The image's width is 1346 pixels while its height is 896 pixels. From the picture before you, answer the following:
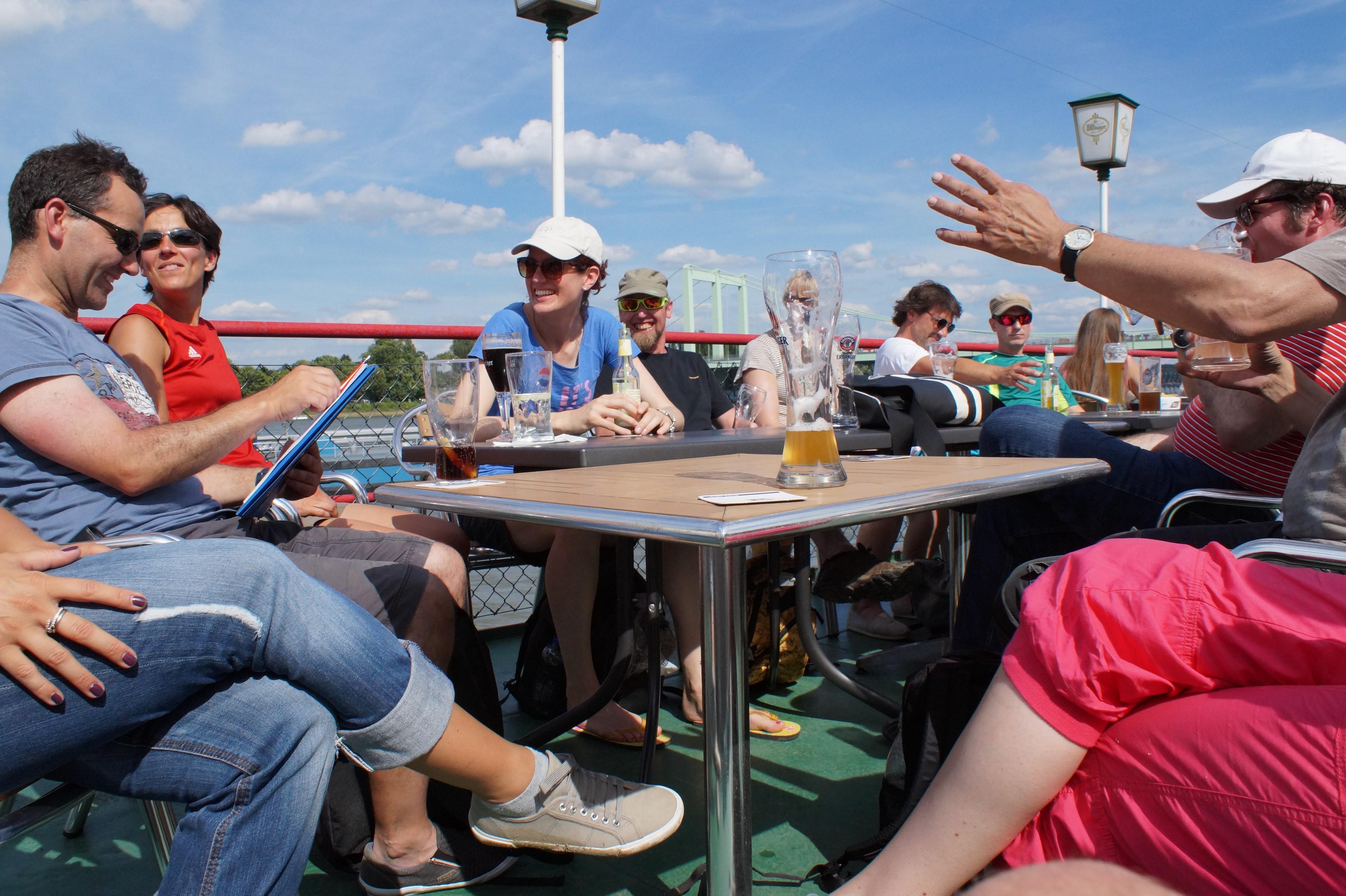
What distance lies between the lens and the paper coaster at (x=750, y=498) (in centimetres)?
110

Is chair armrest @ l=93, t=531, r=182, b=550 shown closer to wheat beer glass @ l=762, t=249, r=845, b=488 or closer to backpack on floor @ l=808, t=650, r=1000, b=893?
wheat beer glass @ l=762, t=249, r=845, b=488

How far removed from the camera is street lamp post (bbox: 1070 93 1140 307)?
7.48 m

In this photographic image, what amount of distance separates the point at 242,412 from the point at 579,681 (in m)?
1.07

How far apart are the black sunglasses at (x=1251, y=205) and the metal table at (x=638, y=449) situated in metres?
0.94

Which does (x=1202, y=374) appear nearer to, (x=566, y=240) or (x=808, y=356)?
(x=808, y=356)

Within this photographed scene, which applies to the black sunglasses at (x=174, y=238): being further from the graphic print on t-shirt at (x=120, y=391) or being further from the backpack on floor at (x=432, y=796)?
the backpack on floor at (x=432, y=796)

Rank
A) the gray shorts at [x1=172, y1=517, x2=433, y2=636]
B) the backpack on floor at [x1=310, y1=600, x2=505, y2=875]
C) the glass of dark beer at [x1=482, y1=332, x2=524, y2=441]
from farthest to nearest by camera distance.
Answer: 1. the glass of dark beer at [x1=482, y1=332, x2=524, y2=441]
2. the backpack on floor at [x1=310, y1=600, x2=505, y2=875]
3. the gray shorts at [x1=172, y1=517, x2=433, y2=636]

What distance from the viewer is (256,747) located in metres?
1.01

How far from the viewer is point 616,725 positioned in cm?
→ 229

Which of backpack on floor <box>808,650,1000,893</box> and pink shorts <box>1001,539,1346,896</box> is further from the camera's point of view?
backpack on floor <box>808,650,1000,893</box>

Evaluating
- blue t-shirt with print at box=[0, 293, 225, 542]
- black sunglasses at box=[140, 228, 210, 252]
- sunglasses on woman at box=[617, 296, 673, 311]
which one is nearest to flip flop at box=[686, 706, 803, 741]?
blue t-shirt with print at box=[0, 293, 225, 542]

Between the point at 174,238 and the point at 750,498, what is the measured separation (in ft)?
7.15

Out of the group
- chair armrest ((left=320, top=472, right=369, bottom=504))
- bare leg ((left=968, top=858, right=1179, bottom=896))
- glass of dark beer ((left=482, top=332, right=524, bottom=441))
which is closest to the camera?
bare leg ((left=968, top=858, right=1179, bottom=896))

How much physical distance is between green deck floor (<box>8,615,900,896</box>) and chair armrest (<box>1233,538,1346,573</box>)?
0.89 metres
